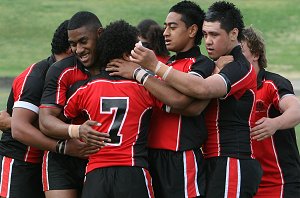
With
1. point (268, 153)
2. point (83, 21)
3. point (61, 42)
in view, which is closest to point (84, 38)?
point (83, 21)

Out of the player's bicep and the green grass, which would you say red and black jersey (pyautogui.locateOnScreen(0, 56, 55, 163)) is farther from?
the green grass

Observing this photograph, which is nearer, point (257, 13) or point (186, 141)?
point (186, 141)

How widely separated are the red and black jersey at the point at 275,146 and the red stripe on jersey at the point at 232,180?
37.4 inches

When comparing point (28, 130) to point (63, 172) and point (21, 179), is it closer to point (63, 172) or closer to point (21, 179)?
point (63, 172)

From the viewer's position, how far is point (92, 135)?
18.0 feet

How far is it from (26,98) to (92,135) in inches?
35.5

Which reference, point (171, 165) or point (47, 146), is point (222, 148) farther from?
point (47, 146)

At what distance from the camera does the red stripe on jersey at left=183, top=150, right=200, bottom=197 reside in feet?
18.8

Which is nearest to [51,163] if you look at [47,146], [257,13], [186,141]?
[47,146]

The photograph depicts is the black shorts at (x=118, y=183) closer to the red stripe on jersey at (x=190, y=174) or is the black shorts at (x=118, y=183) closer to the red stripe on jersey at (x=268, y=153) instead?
the red stripe on jersey at (x=190, y=174)

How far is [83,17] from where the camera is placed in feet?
19.5

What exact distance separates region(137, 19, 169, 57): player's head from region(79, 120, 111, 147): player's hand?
7.74ft

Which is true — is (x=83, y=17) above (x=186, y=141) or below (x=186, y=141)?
above

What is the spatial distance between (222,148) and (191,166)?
0.28 m
